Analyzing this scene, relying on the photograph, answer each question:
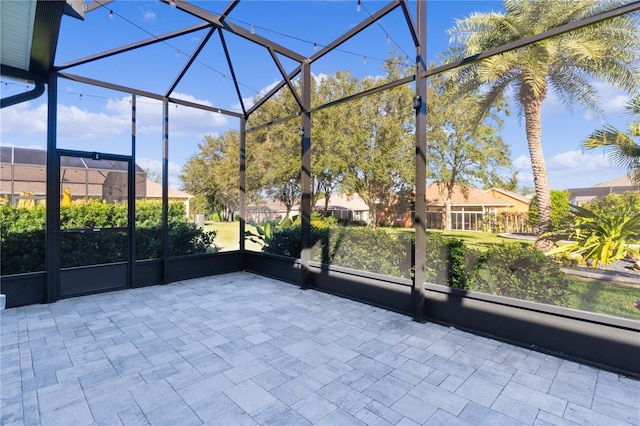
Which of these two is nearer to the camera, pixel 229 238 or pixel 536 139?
pixel 536 139

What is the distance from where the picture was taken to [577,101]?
5.51 metres

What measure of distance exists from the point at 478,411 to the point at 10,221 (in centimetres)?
584

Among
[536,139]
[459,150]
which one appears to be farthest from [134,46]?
[459,150]

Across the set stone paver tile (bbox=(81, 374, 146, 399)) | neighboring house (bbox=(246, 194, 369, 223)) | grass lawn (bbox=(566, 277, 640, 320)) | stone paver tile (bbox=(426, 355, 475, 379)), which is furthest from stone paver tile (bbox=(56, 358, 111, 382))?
neighboring house (bbox=(246, 194, 369, 223))

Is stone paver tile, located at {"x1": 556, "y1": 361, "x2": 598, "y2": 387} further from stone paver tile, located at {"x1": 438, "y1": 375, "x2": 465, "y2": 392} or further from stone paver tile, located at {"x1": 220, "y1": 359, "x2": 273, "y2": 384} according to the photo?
stone paver tile, located at {"x1": 220, "y1": 359, "x2": 273, "y2": 384}

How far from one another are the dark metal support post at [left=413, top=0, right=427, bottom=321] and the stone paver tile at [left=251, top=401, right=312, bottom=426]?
2070 millimetres

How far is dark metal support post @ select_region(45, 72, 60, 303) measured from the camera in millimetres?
4160

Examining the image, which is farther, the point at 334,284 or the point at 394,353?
the point at 334,284

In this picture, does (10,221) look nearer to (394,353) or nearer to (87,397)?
(87,397)

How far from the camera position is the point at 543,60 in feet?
17.6

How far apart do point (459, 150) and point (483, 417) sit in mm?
13194

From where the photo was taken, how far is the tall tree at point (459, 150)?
40.1 ft

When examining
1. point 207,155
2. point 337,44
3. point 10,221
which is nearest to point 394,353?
point 337,44

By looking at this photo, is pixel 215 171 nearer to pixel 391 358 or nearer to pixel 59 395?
pixel 59 395
